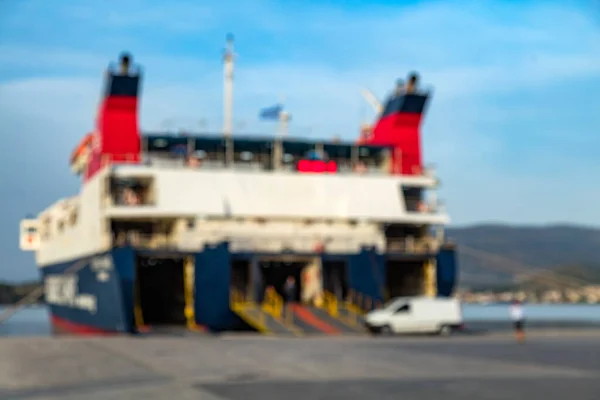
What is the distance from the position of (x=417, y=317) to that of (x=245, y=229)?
7442 mm

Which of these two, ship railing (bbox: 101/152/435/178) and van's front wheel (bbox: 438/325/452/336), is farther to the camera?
ship railing (bbox: 101/152/435/178)

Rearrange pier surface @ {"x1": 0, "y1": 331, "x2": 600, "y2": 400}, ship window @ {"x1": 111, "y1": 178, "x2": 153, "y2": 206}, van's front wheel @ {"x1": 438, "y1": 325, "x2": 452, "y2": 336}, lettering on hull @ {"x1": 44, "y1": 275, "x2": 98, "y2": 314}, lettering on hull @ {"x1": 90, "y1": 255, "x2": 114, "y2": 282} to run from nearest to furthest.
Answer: pier surface @ {"x1": 0, "y1": 331, "x2": 600, "y2": 400}
van's front wheel @ {"x1": 438, "y1": 325, "x2": 452, "y2": 336}
lettering on hull @ {"x1": 90, "y1": 255, "x2": 114, "y2": 282}
lettering on hull @ {"x1": 44, "y1": 275, "x2": 98, "y2": 314}
ship window @ {"x1": 111, "y1": 178, "x2": 153, "y2": 206}

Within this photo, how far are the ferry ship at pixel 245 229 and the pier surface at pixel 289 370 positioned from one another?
654 cm

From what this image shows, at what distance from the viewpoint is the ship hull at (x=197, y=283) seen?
2878cm

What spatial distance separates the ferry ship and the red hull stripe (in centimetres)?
31

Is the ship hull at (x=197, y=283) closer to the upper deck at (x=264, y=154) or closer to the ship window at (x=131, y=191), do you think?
the ship window at (x=131, y=191)

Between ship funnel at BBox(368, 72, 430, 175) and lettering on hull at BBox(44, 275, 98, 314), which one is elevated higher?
ship funnel at BBox(368, 72, 430, 175)

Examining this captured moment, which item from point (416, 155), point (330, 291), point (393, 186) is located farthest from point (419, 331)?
point (416, 155)

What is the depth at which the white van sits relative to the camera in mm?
28781

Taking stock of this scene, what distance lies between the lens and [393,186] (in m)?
35.7

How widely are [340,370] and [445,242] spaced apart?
763 inches

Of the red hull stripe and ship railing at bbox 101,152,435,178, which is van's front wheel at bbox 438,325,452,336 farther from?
the red hull stripe

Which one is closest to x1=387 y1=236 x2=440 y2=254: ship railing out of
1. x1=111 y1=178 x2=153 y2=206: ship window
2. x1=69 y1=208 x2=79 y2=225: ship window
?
x1=111 y1=178 x2=153 y2=206: ship window

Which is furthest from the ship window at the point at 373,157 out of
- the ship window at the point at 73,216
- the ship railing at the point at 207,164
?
the ship window at the point at 73,216
